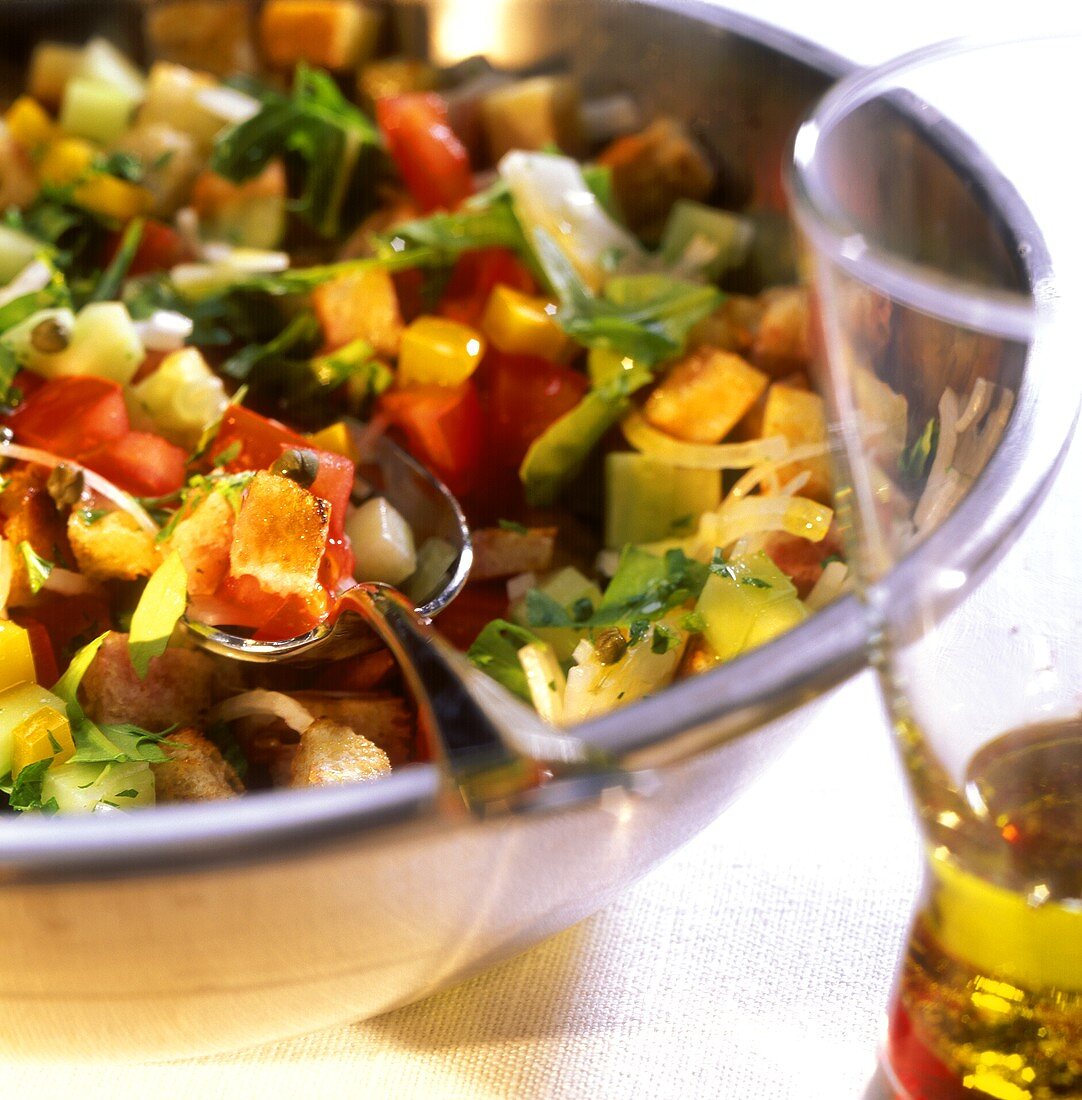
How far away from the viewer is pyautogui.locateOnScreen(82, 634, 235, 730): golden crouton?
3.90ft

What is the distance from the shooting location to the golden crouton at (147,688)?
3.90ft

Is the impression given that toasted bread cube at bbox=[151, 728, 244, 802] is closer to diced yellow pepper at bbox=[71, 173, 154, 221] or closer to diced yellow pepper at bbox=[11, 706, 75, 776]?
diced yellow pepper at bbox=[11, 706, 75, 776]

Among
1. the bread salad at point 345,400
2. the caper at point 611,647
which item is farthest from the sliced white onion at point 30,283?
the caper at point 611,647

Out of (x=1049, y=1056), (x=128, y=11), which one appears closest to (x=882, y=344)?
(x=1049, y=1056)

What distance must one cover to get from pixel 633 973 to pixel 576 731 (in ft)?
1.42

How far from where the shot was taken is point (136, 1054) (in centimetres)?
97

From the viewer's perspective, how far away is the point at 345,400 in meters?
1.59

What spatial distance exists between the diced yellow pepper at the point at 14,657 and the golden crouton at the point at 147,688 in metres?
0.05

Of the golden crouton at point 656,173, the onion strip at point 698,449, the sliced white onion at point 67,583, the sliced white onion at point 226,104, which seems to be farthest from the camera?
the sliced white onion at point 226,104

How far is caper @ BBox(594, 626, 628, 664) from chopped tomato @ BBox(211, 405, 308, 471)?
37 centimetres

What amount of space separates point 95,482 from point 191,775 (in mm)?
349

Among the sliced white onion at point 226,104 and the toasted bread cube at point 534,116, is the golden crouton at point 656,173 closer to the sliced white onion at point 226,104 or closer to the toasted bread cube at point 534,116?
the toasted bread cube at point 534,116

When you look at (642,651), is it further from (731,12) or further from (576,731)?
(731,12)

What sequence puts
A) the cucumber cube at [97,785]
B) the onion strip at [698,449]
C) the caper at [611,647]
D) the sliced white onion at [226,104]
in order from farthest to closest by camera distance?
the sliced white onion at [226,104]
the onion strip at [698,449]
the caper at [611,647]
the cucumber cube at [97,785]
